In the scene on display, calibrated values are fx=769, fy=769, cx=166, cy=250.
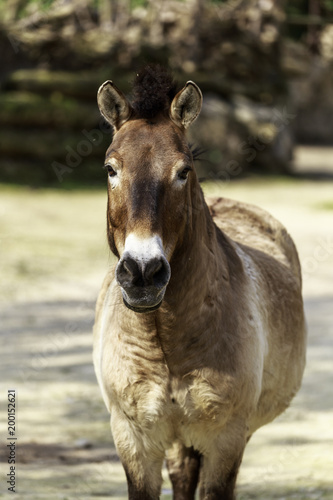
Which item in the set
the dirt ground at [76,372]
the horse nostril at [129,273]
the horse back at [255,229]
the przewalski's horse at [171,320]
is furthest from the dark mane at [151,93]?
the dirt ground at [76,372]

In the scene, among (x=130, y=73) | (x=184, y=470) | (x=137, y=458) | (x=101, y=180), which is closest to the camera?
(x=137, y=458)

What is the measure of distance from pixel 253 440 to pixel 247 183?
1321cm

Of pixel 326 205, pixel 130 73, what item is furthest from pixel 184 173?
pixel 130 73

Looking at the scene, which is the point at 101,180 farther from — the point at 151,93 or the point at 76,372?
the point at 151,93

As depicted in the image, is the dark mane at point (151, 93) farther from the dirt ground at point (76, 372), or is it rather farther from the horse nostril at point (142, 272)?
the dirt ground at point (76, 372)

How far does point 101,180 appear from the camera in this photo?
17828 millimetres

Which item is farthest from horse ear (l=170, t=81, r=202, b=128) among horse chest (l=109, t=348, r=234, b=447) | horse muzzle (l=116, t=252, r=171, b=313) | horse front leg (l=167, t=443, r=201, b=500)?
horse front leg (l=167, t=443, r=201, b=500)

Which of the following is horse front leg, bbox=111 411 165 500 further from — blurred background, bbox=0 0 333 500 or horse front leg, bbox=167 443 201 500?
blurred background, bbox=0 0 333 500

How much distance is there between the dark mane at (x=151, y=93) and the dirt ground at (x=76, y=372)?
2.49m

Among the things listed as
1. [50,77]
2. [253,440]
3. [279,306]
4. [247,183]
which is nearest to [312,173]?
[247,183]

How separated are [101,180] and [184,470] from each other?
13.8 metres

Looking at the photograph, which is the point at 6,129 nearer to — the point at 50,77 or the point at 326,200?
the point at 50,77

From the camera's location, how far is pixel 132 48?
1973 cm

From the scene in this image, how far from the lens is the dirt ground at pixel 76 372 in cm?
507
